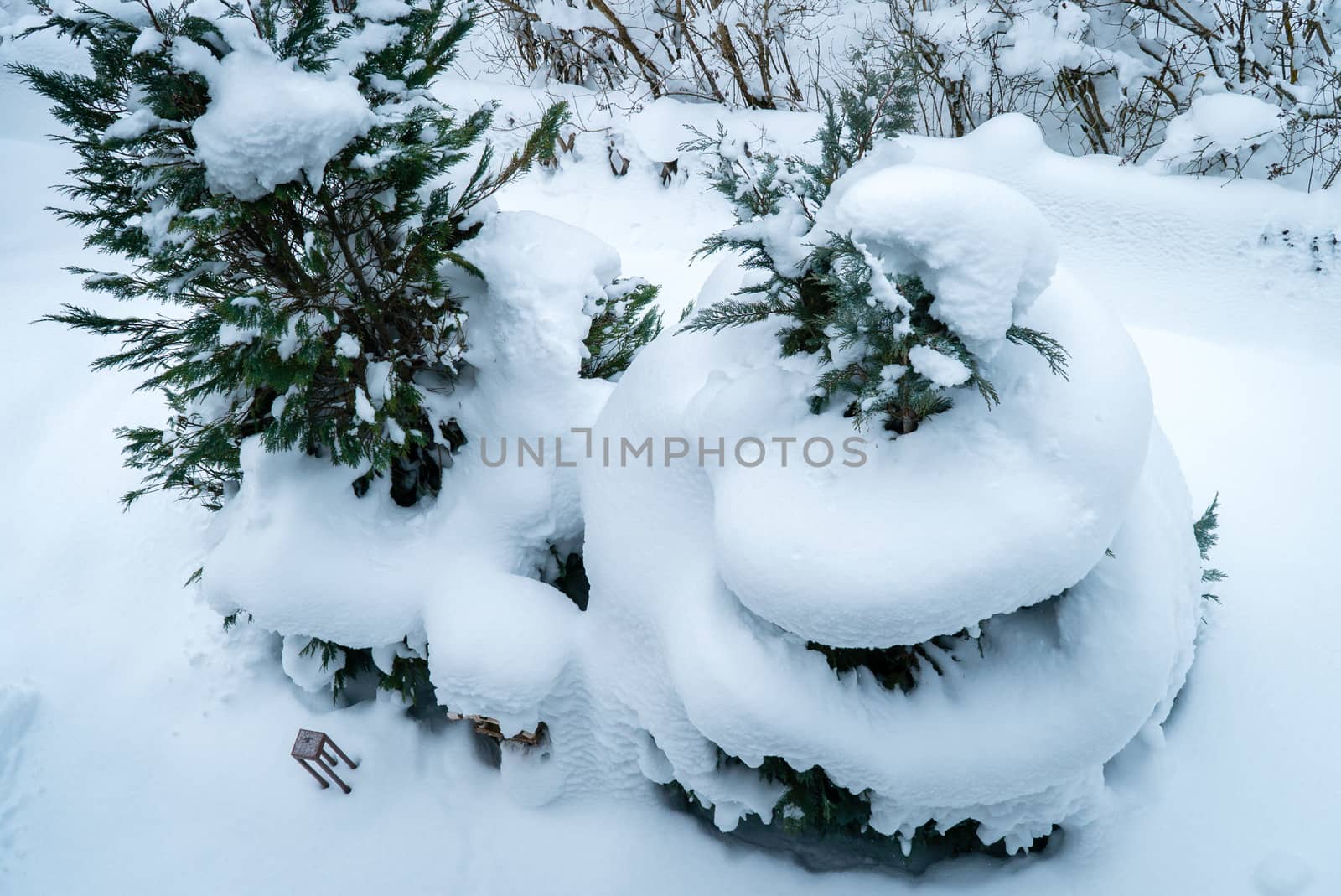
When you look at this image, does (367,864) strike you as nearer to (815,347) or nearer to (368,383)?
(368,383)

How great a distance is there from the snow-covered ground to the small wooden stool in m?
0.10

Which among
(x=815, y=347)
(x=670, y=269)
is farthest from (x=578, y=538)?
(x=670, y=269)

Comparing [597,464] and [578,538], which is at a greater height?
[597,464]

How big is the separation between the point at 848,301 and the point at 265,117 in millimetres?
1957

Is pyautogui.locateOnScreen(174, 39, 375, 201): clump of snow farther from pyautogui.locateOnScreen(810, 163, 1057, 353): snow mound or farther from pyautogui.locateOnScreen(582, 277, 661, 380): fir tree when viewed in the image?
pyautogui.locateOnScreen(810, 163, 1057, 353): snow mound

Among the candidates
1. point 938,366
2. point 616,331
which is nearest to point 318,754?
point 616,331

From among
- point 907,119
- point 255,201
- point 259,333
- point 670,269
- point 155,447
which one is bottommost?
point 670,269

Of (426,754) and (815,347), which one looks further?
(426,754)

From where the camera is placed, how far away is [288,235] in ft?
10.9

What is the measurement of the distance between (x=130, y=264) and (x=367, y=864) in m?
6.22

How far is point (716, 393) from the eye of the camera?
9.88ft

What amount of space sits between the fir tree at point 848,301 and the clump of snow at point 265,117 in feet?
4.25

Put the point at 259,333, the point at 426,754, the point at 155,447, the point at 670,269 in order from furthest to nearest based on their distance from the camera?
the point at 670,269 < the point at 426,754 < the point at 155,447 < the point at 259,333

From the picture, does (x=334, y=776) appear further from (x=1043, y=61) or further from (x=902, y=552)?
(x=1043, y=61)
